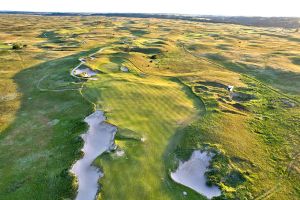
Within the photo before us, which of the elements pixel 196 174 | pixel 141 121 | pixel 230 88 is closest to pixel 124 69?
pixel 230 88

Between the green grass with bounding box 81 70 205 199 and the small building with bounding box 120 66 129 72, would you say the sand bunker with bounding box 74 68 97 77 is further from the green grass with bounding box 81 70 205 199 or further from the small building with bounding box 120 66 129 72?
the small building with bounding box 120 66 129 72

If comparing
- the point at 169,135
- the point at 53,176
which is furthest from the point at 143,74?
the point at 53,176

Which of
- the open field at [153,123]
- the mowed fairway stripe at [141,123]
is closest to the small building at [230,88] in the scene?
the open field at [153,123]

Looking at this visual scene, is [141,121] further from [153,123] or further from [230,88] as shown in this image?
[230,88]

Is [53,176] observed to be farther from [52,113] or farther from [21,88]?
[21,88]

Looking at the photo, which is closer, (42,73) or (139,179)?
(139,179)

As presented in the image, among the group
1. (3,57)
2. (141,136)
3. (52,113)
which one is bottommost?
(3,57)

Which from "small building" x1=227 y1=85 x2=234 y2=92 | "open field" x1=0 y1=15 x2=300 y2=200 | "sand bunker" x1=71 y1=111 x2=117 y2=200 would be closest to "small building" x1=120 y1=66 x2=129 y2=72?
"open field" x1=0 y1=15 x2=300 y2=200
